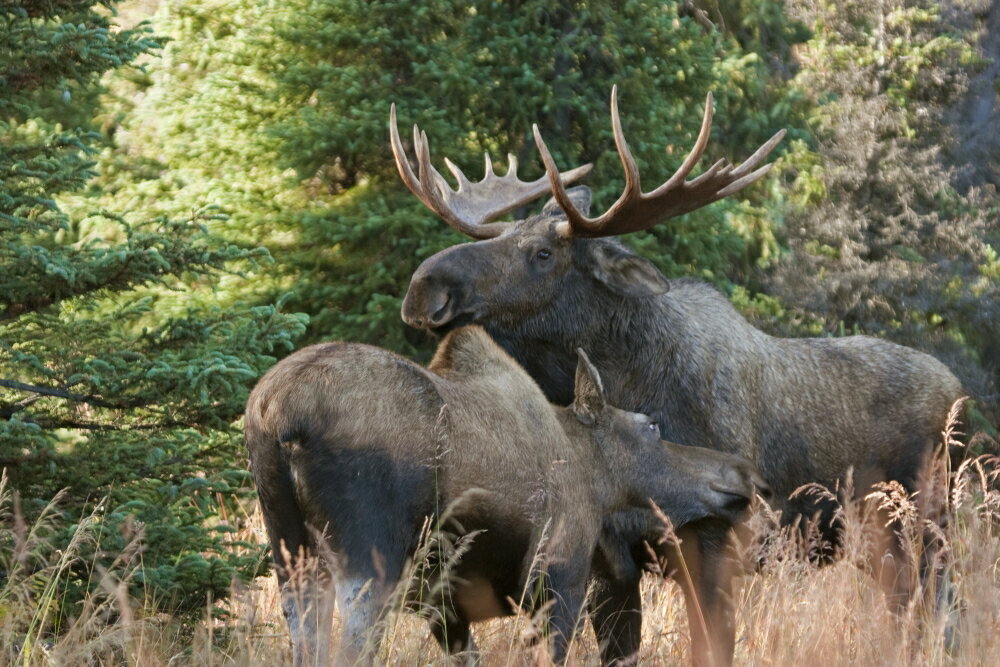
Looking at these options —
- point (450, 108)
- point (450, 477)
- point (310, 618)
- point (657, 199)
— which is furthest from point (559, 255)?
point (450, 108)

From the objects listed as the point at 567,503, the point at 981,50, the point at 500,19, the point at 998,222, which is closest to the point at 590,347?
the point at 567,503

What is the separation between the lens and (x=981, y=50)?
16.3m

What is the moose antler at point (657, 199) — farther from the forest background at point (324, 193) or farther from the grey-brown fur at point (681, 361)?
the forest background at point (324, 193)

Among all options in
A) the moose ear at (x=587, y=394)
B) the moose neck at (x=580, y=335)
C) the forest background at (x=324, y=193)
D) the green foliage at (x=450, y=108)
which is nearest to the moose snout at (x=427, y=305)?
the moose neck at (x=580, y=335)

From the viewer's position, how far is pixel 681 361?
6031 millimetres

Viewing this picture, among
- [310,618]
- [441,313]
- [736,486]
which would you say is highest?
[441,313]

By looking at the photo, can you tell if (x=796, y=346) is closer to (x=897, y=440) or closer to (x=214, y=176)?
(x=897, y=440)

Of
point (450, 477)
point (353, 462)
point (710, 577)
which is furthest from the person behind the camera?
point (710, 577)

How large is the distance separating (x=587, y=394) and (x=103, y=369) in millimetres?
2012

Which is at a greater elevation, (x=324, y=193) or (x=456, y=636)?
(x=324, y=193)

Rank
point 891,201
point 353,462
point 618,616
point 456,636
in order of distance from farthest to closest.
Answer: point 891,201
point 618,616
point 456,636
point 353,462

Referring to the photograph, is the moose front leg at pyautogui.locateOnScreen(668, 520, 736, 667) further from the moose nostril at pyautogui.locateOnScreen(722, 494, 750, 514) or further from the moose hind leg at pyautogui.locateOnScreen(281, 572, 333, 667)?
the moose hind leg at pyautogui.locateOnScreen(281, 572, 333, 667)

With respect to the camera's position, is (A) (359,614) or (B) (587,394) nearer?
(A) (359,614)

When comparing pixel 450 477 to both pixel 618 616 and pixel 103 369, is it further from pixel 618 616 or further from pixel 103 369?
pixel 103 369
